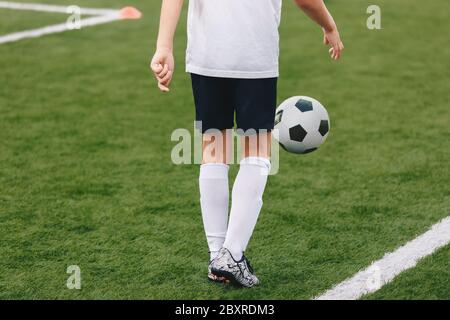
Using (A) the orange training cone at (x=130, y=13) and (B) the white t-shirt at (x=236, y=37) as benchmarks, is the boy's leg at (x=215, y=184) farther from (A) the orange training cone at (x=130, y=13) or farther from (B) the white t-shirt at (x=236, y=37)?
(A) the orange training cone at (x=130, y=13)

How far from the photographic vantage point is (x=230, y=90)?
3.62 m

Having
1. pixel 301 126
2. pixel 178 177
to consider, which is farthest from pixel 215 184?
pixel 178 177

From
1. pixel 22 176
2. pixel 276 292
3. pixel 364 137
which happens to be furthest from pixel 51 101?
pixel 276 292

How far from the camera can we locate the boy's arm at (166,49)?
3.34 metres

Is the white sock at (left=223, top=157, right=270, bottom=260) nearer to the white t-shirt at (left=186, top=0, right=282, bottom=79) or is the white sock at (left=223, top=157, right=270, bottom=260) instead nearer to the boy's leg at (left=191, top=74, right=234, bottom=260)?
the boy's leg at (left=191, top=74, right=234, bottom=260)

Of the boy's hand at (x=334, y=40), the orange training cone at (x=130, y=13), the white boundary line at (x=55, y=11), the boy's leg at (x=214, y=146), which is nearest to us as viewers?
the boy's leg at (x=214, y=146)

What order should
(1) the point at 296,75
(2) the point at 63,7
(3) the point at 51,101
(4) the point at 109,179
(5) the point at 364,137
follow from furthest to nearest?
(2) the point at 63,7 → (1) the point at 296,75 → (3) the point at 51,101 → (5) the point at 364,137 → (4) the point at 109,179

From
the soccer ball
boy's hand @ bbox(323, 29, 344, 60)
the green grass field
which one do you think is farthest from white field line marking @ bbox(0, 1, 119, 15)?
boy's hand @ bbox(323, 29, 344, 60)

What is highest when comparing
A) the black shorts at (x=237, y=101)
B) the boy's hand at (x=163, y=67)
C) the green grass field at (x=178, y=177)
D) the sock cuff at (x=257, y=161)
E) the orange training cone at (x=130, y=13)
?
the boy's hand at (x=163, y=67)

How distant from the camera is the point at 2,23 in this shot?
31.9ft

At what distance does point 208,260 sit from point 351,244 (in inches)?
28.4

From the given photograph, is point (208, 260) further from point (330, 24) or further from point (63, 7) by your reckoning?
point (63, 7)

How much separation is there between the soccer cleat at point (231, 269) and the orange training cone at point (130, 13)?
684 centimetres

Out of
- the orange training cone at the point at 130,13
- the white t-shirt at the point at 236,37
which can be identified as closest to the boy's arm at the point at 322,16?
the white t-shirt at the point at 236,37
